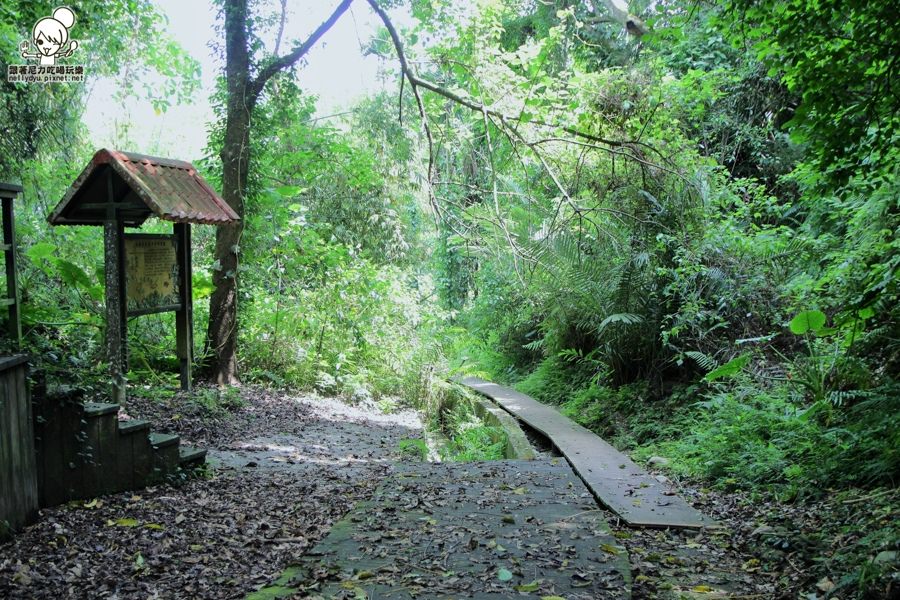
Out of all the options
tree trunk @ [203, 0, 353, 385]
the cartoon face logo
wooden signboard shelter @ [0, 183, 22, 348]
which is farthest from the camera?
tree trunk @ [203, 0, 353, 385]

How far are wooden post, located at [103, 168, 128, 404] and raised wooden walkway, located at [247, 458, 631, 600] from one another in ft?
9.86

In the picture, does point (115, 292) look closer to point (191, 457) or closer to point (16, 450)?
point (191, 457)

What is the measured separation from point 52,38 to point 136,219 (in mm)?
3580

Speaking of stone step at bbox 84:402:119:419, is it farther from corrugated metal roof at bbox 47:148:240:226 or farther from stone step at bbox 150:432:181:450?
corrugated metal roof at bbox 47:148:240:226

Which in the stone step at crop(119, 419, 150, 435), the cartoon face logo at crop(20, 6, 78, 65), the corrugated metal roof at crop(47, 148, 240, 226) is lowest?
the stone step at crop(119, 419, 150, 435)

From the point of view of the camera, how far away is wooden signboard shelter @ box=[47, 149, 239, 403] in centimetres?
662

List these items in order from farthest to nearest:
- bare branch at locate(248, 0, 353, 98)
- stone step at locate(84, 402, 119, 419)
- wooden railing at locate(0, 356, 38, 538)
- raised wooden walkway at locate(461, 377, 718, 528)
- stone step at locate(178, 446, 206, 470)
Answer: bare branch at locate(248, 0, 353, 98)
stone step at locate(178, 446, 206, 470)
raised wooden walkway at locate(461, 377, 718, 528)
stone step at locate(84, 402, 119, 419)
wooden railing at locate(0, 356, 38, 538)

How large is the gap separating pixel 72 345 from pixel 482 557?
6.07 meters

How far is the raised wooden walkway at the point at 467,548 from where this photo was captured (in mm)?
3408

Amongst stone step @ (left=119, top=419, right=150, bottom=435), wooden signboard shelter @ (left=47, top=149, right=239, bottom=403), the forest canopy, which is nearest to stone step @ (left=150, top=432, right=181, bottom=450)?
stone step @ (left=119, top=419, right=150, bottom=435)

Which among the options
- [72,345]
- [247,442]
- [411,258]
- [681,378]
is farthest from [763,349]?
[411,258]

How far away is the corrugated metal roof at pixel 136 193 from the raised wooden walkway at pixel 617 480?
4.51 meters

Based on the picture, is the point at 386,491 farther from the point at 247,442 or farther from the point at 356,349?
the point at 356,349

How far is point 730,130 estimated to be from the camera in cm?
1134
